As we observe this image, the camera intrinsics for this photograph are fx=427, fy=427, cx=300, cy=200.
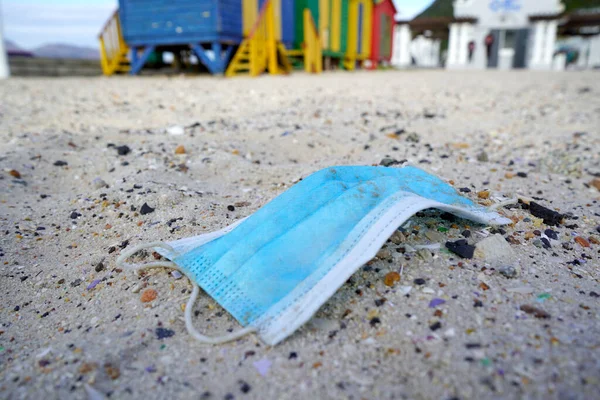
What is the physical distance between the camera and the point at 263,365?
1298 mm

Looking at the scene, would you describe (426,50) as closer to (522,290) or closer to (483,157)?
(483,157)

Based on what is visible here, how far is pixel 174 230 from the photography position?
2125 mm

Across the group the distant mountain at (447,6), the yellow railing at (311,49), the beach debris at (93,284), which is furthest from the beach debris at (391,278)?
the distant mountain at (447,6)

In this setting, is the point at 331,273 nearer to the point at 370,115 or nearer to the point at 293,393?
the point at 293,393

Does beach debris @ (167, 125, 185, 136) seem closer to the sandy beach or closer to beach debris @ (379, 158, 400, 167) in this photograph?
the sandy beach

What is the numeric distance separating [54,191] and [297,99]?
331 centimetres

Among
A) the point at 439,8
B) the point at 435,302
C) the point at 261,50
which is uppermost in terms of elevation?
the point at 439,8

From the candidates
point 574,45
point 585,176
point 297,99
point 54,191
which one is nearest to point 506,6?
point 574,45

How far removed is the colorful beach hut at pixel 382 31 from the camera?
15402 mm

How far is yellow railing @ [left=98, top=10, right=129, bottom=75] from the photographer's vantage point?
924cm

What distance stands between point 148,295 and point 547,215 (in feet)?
6.27

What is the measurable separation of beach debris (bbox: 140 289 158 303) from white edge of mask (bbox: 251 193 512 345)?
0.47 m

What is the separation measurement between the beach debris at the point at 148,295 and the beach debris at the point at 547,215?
1.85 m

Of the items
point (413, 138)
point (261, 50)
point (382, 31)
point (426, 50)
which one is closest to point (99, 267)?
point (413, 138)
